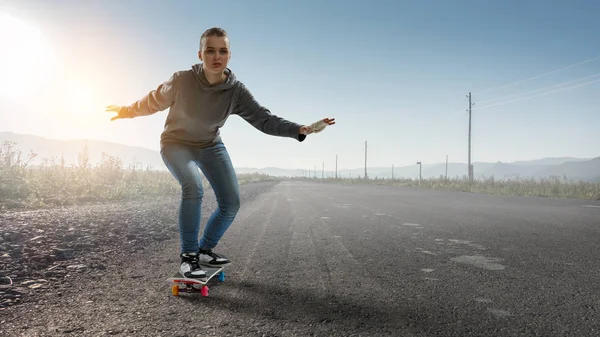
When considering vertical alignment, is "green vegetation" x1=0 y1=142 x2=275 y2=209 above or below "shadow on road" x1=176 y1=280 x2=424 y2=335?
above

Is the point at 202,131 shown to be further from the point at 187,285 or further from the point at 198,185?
the point at 187,285

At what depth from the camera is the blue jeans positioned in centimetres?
355

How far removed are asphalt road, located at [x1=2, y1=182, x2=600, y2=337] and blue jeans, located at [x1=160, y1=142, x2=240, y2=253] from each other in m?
0.50

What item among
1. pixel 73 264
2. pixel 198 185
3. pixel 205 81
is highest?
pixel 205 81

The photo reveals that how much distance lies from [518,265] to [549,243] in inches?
77.5

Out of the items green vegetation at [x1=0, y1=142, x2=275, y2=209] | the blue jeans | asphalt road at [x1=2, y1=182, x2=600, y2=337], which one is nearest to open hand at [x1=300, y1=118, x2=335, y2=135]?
the blue jeans

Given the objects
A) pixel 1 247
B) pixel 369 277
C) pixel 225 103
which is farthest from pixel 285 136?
pixel 1 247

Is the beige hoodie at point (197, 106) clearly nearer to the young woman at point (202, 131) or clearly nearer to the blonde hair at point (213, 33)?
the young woman at point (202, 131)

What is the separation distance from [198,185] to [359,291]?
5.55ft

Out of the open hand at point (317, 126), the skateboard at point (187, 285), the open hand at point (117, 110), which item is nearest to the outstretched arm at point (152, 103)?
the open hand at point (117, 110)

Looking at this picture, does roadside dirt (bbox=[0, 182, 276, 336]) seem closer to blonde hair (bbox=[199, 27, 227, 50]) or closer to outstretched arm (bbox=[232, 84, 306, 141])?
outstretched arm (bbox=[232, 84, 306, 141])

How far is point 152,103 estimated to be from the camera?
3.89 meters

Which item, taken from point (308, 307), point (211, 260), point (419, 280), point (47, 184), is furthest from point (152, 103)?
point (47, 184)

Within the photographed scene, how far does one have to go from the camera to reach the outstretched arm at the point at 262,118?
3912 millimetres
